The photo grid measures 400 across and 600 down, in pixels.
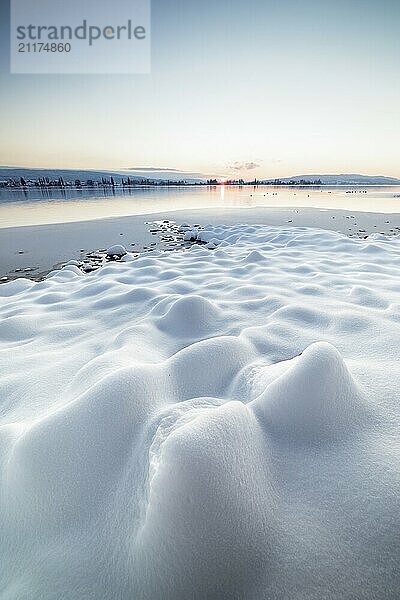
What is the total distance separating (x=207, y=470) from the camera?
100 centimetres

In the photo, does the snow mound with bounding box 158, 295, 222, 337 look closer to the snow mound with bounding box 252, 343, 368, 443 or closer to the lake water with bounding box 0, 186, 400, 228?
the snow mound with bounding box 252, 343, 368, 443

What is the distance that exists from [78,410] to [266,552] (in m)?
1.00

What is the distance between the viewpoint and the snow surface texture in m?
0.92

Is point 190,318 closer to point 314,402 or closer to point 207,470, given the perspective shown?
A: point 314,402

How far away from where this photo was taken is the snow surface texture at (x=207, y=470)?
36.2 inches

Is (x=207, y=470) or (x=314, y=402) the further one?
(x=314, y=402)

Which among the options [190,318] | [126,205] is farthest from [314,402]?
[126,205]

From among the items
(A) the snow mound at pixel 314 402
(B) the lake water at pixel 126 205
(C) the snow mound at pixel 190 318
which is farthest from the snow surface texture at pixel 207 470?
(B) the lake water at pixel 126 205

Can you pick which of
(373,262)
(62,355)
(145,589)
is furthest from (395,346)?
(373,262)

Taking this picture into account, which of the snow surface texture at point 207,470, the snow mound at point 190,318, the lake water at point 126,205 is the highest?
the lake water at point 126,205

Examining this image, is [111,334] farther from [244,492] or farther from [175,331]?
[244,492]

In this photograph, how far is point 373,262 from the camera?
4965 mm

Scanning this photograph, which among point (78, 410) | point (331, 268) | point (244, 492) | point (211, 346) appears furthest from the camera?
point (331, 268)

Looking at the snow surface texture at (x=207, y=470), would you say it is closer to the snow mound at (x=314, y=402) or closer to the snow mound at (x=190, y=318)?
the snow mound at (x=314, y=402)
